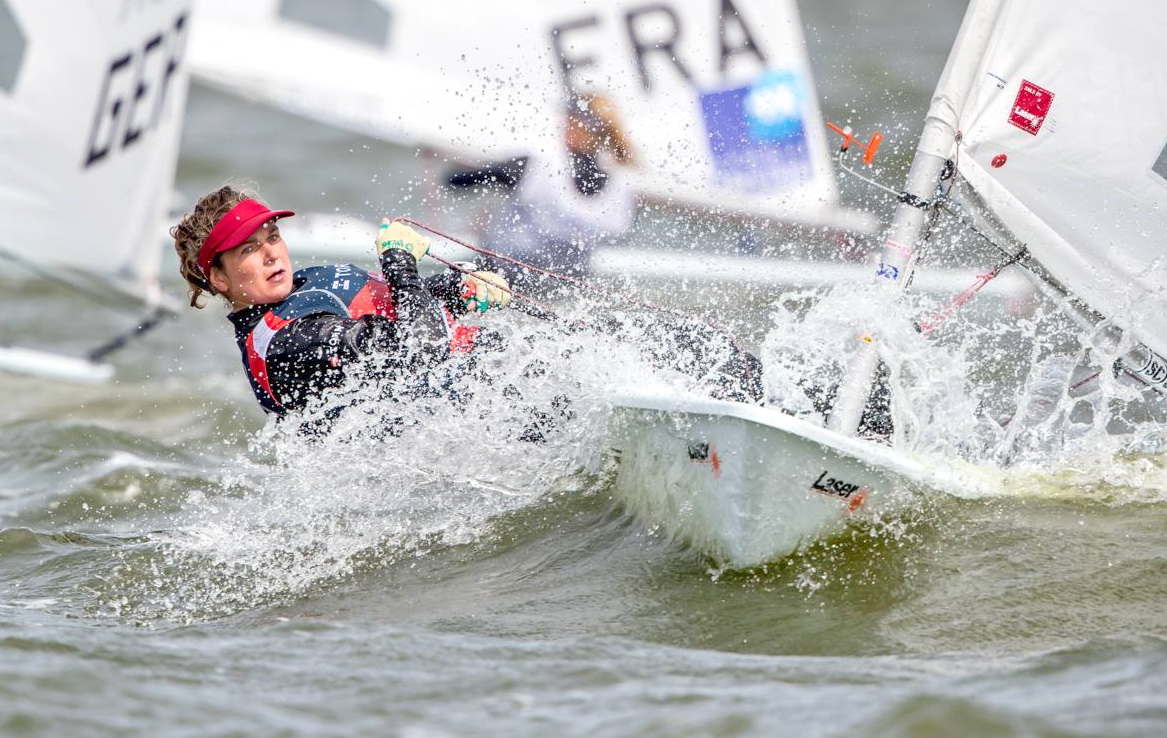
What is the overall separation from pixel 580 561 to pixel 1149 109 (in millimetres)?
1622

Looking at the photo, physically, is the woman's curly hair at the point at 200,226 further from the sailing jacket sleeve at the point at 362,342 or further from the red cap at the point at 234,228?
Result: the sailing jacket sleeve at the point at 362,342

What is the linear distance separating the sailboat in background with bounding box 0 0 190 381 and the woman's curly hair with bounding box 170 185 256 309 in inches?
109

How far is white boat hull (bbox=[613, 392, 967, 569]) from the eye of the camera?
2531 millimetres

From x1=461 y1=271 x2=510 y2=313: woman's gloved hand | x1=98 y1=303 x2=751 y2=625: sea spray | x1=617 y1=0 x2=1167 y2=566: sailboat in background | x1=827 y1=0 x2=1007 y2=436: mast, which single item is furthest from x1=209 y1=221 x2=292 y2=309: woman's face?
→ x1=827 y1=0 x2=1007 y2=436: mast

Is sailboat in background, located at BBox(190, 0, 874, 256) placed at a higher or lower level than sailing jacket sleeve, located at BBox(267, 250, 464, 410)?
higher

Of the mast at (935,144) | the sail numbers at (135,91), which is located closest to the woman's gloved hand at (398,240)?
the mast at (935,144)

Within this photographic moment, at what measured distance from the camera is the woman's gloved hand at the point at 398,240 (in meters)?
3.06

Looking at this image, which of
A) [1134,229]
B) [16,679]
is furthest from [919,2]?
[16,679]

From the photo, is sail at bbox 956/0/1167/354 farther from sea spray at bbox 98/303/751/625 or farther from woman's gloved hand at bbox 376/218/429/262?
woman's gloved hand at bbox 376/218/429/262

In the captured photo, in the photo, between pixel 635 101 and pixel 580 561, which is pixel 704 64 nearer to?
pixel 635 101

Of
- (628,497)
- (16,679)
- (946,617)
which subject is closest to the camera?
(16,679)

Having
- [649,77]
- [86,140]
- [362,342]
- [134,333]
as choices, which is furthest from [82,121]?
[362,342]

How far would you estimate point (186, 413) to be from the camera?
18.6ft

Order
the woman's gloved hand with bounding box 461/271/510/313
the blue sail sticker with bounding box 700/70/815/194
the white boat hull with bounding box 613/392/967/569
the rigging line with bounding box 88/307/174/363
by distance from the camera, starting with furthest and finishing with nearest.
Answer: the blue sail sticker with bounding box 700/70/815/194
the rigging line with bounding box 88/307/174/363
the woman's gloved hand with bounding box 461/271/510/313
the white boat hull with bounding box 613/392/967/569
